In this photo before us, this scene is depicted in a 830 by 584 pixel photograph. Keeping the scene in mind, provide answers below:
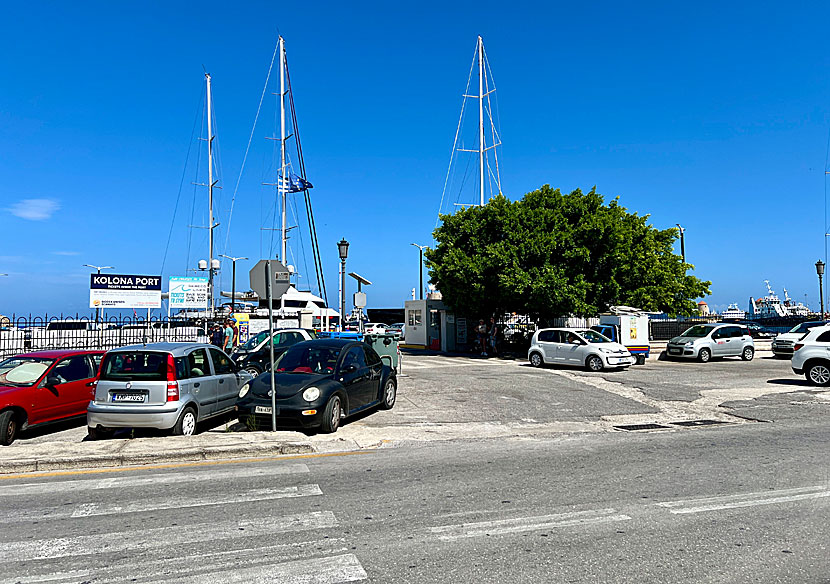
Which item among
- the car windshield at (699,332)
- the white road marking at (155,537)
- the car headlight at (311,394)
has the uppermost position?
the car windshield at (699,332)

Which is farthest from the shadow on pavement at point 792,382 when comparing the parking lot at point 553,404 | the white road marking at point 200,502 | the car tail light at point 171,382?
the car tail light at point 171,382

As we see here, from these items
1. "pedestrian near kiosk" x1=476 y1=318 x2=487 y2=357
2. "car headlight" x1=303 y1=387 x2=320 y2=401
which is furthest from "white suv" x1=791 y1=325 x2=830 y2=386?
"car headlight" x1=303 y1=387 x2=320 y2=401

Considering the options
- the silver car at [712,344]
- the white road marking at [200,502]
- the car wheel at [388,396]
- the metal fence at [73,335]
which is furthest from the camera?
the silver car at [712,344]

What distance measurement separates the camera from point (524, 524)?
5.75 metres

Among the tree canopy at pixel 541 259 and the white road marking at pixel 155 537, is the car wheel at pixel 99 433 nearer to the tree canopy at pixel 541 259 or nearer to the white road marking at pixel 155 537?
the white road marking at pixel 155 537

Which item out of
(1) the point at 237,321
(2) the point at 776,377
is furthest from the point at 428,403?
(1) the point at 237,321

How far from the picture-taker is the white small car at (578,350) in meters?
23.1

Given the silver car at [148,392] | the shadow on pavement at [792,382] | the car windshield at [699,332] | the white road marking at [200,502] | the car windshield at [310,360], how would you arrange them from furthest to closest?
1. the car windshield at [699,332]
2. the shadow on pavement at [792,382]
3. the car windshield at [310,360]
4. the silver car at [148,392]
5. the white road marking at [200,502]

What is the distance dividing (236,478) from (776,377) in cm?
1894

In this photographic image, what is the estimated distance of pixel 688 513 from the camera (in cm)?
608

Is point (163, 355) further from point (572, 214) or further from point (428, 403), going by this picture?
point (572, 214)

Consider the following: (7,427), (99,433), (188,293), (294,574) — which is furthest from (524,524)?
(188,293)

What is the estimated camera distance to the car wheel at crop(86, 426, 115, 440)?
1030cm

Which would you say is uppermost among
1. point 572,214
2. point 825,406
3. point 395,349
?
point 572,214
